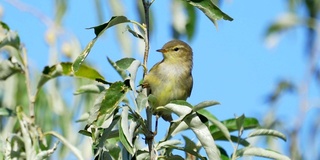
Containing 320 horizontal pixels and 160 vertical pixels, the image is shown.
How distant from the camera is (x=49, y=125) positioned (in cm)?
585

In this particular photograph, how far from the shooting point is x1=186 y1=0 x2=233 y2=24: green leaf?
109 inches

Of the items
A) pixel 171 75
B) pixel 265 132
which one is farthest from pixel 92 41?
pixel 171 75

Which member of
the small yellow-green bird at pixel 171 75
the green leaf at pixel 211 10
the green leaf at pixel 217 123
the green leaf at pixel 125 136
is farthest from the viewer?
the small yellow-green bird at pixel 171 75

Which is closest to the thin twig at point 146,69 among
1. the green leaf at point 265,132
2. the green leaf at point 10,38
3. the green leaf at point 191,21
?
the green leaf at point 265,132

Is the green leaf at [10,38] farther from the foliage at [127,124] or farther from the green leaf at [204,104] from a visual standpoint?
the green leaf at [204,104]

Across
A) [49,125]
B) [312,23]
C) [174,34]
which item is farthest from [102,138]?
[312,23]

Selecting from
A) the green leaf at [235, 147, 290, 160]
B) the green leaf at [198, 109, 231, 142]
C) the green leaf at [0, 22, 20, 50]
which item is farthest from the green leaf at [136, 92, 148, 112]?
the green leaf at [0, 22, 20, 50]

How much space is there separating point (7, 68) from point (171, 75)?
2.81 ft

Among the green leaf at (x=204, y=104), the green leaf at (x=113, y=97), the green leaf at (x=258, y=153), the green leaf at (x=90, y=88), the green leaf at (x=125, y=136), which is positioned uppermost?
the green leaf at (x=90, y=88)

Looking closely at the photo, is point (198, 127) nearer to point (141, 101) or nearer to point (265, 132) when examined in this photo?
point (141, 101)

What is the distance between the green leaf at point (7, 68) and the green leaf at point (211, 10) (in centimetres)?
114

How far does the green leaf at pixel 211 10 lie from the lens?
109 inches

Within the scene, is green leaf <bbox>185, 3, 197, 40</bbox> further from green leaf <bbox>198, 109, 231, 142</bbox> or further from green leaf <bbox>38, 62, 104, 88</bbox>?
green leaf <bbox>198, 109, 231, 142</bbox>

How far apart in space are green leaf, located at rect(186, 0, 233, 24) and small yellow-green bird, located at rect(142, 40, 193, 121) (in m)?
0.53
